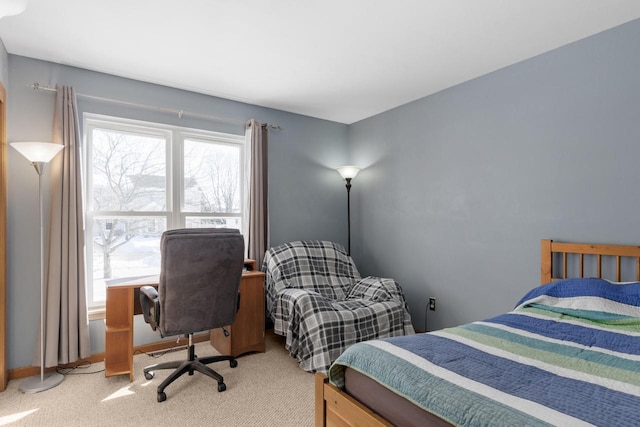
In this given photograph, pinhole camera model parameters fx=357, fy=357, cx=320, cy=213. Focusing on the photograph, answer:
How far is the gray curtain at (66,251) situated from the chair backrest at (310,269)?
1598mm

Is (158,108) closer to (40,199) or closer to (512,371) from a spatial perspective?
(40,199)

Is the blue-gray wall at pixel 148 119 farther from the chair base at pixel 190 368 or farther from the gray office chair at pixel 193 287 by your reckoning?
the gray office chair at pixel 193 287

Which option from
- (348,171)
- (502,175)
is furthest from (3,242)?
(502,175)

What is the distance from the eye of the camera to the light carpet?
2.19 metres

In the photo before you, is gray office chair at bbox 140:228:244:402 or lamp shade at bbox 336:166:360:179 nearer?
gray office chair at bbox 140:228:244:402

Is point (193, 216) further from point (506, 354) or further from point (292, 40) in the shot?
point (506, 354)

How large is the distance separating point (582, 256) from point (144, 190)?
143 inches

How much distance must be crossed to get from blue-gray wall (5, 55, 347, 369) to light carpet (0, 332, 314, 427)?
501mm

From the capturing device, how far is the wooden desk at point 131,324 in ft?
9.02

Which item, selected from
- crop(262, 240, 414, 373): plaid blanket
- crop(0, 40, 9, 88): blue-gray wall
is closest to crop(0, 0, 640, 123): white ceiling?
crop(0, 40, 9, 88): blue-gray wall

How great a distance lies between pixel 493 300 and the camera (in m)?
3.00

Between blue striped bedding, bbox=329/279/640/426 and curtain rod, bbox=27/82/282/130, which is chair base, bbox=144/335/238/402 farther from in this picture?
curtain rod, bbox=27/82/282/130

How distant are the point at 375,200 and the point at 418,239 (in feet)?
2.52

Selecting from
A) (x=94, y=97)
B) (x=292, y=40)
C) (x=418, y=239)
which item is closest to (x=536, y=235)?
(x=418, y=239)
